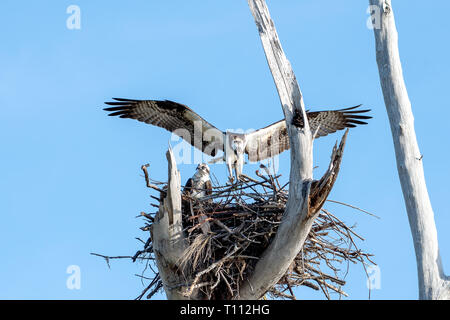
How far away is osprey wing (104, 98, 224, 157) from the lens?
34.0 feet

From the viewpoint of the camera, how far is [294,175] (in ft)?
20.2

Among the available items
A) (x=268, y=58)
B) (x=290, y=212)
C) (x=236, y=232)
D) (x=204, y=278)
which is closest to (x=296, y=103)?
(x=268, y=58)

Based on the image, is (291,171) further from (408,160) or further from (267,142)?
(267,142)

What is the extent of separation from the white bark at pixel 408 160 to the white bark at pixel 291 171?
104cm

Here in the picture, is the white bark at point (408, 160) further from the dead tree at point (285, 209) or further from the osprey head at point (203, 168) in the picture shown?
the osprey head at point (203, 168)

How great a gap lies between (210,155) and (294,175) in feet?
15.4

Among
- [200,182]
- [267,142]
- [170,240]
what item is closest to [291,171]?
[170,240]

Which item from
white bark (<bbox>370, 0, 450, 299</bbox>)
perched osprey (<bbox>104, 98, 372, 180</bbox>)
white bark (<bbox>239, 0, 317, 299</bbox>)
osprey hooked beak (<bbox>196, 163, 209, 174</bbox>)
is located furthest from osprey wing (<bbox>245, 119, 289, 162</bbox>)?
white bark (<bbox>239, 0, 317, 299</bbox>)

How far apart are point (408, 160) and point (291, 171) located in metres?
1.25

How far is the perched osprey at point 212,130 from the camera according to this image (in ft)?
33.9

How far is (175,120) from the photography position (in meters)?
10.6

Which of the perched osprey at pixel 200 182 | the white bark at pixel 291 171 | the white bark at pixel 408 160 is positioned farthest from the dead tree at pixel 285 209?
the perched osprey at pixel 200 182
